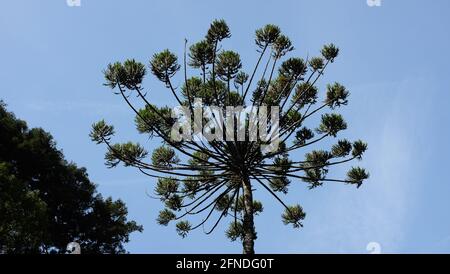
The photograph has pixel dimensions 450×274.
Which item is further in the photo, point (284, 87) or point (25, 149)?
point (25, 149)

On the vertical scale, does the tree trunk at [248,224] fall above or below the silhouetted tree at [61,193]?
below

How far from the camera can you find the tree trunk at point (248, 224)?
11.4m

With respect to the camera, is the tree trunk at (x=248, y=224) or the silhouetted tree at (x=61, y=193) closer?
the tree trunk at (x=248, y=224)

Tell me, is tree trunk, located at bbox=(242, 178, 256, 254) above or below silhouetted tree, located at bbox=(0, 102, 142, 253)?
below

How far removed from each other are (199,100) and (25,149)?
1427 cm

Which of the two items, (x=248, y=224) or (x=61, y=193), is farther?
(x=61, y=193)

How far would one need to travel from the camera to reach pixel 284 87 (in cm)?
1402

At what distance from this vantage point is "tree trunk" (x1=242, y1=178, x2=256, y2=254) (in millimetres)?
11438

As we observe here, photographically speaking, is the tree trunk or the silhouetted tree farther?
the silhouetted tree

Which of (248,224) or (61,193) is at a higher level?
(61,193)

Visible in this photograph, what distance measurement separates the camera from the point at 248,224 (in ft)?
38.5
